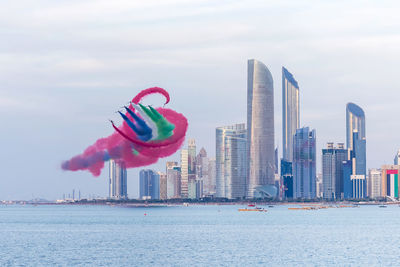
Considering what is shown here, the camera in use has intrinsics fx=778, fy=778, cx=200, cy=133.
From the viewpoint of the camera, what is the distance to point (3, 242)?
472 feet

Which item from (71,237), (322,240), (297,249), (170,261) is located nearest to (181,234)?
(71,237)

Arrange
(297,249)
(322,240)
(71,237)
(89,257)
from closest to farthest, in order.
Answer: (89,257) → (297,249) → (322,240) → (71,237)

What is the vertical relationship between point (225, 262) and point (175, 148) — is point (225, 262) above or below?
below

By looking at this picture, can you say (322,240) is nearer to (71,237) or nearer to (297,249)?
(297,249)

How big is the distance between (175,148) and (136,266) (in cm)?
3019

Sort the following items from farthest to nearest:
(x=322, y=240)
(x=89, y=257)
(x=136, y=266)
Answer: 1. (x=322, y=240)
2. (x=89, y=257)
3. (x=136, y=266)

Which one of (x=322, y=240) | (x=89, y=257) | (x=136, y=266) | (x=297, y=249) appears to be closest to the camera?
(x=136, y=266)

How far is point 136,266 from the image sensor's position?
102m

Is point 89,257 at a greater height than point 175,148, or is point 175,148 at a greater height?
point 175,148

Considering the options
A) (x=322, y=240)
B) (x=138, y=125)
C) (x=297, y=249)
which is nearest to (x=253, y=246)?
(x=297, y=249)

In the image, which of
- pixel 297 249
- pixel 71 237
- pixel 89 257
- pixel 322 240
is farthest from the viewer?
pixel 71 237

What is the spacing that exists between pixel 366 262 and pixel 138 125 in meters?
45.0

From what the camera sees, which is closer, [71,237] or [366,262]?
[366,262]

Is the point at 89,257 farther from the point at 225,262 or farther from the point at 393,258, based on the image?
the point at 393,258
